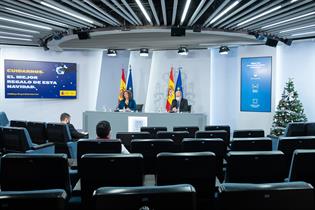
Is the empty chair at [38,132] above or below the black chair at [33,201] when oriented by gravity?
below

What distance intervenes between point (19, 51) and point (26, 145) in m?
6.96

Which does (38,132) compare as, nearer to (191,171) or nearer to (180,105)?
(180,105)

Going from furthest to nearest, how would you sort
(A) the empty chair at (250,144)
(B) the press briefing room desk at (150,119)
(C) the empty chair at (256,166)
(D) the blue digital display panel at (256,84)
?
1. (D) the blue digital display panel at (256,84)
2. (B) the press briefing room desk at (150,119)
3. (A) the empty chair at (250,144)
4. (C) the empty chair at (256,166)

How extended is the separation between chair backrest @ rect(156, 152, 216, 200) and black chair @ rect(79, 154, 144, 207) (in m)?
0.21

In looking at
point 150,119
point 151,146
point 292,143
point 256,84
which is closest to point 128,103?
point 150,119

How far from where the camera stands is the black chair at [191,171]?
2.92m

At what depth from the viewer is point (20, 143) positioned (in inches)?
245

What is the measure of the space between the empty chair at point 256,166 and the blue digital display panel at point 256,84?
26.5 feet

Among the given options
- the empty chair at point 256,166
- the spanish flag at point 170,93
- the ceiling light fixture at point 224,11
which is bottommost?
the empty chair at point 256,166

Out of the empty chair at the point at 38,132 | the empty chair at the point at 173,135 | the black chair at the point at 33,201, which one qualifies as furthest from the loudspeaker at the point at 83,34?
the black chair at the point at 33,201

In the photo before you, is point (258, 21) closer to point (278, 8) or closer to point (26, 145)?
point (278, 8)

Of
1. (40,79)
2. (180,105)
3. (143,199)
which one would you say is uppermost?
(40,79)

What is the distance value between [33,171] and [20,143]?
3.63m

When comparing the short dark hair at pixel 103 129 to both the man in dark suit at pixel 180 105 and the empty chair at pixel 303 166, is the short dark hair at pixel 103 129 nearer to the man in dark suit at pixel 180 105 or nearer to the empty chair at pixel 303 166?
the empty chair at pixel 303 166
